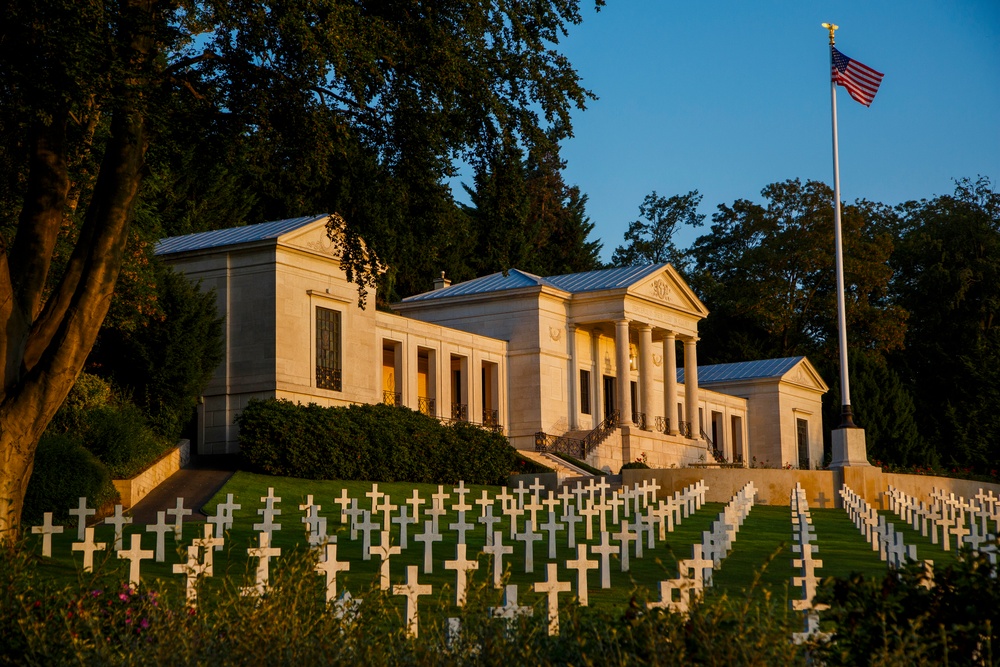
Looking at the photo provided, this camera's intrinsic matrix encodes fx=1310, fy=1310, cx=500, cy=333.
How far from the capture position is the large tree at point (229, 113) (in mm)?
14812

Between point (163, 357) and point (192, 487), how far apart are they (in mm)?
4862

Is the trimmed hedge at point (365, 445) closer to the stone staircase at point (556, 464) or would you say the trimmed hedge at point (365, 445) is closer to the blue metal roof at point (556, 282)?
the stone staircase at point (556, 464)

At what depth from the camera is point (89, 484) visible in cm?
2592

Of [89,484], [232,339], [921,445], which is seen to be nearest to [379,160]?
[89,484]

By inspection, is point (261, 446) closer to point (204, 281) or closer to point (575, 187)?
point (204, 281)

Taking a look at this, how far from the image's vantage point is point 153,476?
3100cm

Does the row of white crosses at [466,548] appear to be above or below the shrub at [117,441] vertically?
below

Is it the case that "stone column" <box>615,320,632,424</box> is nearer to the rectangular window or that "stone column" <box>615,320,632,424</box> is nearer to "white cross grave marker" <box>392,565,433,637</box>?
the rectangular window

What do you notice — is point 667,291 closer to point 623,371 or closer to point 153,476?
point 623,371

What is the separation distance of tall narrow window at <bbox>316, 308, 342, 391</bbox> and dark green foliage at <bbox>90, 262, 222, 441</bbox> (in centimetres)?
453

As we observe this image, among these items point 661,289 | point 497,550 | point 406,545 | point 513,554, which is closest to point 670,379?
point 661,289

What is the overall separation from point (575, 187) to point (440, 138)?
64.3m

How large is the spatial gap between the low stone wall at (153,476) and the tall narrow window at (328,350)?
4889 millimetres

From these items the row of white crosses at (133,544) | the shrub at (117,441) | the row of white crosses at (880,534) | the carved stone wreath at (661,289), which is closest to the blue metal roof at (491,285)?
the carved stone wreath at (661,289)
